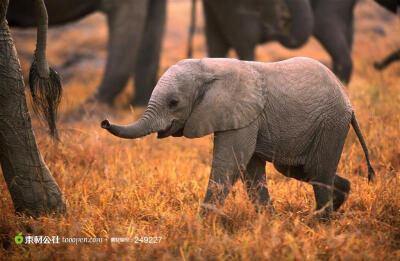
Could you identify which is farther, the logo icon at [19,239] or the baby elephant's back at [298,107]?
the baby elephant's back at [298,107]

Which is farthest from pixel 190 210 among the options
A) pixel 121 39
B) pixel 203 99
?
pixel 121 39

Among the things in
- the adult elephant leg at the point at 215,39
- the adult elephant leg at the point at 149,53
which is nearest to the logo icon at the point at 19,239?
the adult elephant leg at the point at 149,53

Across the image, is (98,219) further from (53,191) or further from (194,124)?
(194,124)

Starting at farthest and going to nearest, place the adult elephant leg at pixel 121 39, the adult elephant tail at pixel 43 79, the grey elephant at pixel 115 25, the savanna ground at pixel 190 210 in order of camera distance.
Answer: the adult elephant leg at pixel 121 39
the grey elephant at pixel 115 25
the adult elephant tail at pixel 43 79
the savanna ground at pixel 190 210

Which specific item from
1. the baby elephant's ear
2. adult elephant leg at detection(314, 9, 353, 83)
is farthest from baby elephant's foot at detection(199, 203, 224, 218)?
adult elephant leg at detection(314, 9, 353, 83)

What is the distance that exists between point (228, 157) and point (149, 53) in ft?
15.1

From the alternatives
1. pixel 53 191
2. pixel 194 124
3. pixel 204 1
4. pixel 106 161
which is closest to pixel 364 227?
pixel 194 124

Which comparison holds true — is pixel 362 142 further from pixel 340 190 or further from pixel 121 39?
pixel 121 39

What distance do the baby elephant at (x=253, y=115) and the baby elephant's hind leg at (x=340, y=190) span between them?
0.17m

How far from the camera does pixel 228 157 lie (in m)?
2.68

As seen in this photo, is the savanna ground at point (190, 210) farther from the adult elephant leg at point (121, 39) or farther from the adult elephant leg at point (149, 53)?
the adult elephant leg at point (149, 53)

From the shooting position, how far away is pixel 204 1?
6.68 meters

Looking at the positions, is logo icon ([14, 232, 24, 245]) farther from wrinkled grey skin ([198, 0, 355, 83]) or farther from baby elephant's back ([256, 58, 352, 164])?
wrinkled grey skin ([198, 0, 355, 83])

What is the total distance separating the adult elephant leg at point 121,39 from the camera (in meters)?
6.11
